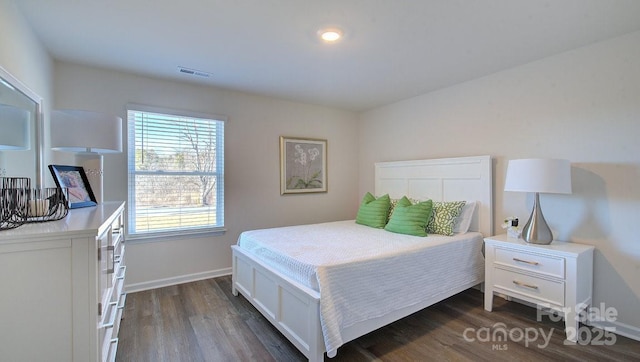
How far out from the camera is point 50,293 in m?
1.18

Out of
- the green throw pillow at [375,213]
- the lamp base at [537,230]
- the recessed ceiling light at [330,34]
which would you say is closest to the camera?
the recessed ceiling light at [330,34]

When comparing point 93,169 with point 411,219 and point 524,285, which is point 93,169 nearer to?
point 411,219

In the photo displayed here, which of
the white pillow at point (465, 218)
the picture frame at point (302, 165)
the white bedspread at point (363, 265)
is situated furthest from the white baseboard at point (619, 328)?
the picture frame at point (302, 165)

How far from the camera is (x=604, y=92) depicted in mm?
2424

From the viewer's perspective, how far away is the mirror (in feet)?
5.57

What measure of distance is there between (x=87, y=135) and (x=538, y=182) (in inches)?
139

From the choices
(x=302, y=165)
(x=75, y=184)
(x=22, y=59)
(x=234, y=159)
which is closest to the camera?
(x=22, y=59)

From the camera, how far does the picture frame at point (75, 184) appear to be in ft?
6.48

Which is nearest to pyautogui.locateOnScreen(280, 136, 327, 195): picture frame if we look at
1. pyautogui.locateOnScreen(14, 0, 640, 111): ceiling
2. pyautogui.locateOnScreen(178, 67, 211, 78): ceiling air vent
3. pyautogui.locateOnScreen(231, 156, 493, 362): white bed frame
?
pyautogui.locateOnScreen(231, 156, 493, 362): white bed frame

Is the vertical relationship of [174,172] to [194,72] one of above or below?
below

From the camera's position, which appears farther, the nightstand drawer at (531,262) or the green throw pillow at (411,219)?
the green throw pillow at (411,219)

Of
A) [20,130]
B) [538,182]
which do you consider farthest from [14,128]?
[538,182]

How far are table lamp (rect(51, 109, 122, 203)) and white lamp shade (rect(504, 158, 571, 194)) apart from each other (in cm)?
337

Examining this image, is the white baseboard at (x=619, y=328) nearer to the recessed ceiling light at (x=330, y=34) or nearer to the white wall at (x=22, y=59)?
the recessed ceiling light at (x=330, y=34)
